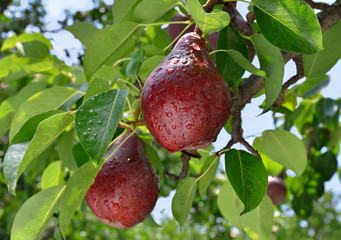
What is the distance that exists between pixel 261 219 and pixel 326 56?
30 cm

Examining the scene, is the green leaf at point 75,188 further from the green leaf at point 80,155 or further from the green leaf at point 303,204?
the green leaf at point 303,204

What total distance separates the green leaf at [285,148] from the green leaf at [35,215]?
373 millimetres

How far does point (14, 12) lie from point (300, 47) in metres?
2.71

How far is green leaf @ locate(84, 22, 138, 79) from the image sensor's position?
677 millimetres

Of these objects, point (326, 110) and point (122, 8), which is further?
point (326, 110)

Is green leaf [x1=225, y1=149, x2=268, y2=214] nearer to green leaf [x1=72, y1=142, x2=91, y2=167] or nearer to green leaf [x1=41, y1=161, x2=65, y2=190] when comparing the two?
green leaf [x1=72, y1=142, x2=91, y2=167]

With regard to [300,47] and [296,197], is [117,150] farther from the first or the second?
[296,197]

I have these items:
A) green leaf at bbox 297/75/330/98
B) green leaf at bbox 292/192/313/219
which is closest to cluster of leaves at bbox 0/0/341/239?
green leaf at bbox 297/75/330/98

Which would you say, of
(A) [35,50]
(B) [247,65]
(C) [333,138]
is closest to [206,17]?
(B) [247,65]

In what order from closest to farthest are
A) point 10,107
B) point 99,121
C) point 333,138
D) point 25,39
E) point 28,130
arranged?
point 99,121 → point 28,130 → point 10,107 → point 25,39 → point 333,138

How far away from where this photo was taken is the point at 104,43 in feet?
2.25

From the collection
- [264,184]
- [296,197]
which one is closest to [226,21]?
[264,184]

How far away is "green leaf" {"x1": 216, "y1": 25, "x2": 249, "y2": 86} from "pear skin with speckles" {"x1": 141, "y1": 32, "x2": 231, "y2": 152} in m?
0.14

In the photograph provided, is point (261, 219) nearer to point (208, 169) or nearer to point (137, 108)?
point (208, 169)
